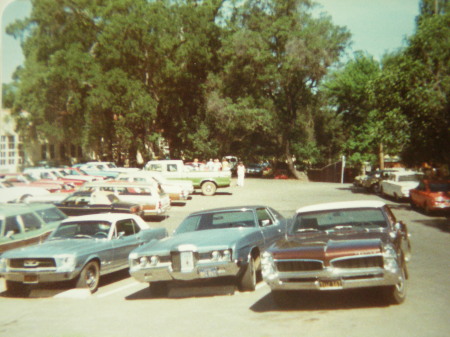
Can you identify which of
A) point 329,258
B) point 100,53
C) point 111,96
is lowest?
point 329,258

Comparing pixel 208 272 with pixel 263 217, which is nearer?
pixel 208 272

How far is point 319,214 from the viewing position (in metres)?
8.52

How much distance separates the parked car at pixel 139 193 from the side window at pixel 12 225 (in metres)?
7.50

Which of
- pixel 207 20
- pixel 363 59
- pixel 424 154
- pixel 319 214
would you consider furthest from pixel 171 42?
pixel 319 214

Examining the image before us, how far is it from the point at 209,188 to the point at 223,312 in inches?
859

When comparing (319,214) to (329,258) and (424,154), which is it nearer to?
(329,258)

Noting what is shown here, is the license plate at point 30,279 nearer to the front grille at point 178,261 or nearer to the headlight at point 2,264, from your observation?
the headlight at point 2,264

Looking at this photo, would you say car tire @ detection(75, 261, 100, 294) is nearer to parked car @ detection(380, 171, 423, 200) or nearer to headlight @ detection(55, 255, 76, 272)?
headlight @ detection(55, 255, 76, 272)

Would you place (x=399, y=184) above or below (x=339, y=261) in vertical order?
above

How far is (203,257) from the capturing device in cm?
845

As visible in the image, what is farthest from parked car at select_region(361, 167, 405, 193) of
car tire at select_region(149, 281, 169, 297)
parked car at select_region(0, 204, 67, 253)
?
car tire at select_region(149, 281, 169, 297)

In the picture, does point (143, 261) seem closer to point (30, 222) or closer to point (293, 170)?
point (30, 222)

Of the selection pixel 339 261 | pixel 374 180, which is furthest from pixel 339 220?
pixel 374 180

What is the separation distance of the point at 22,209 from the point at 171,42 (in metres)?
33.7
